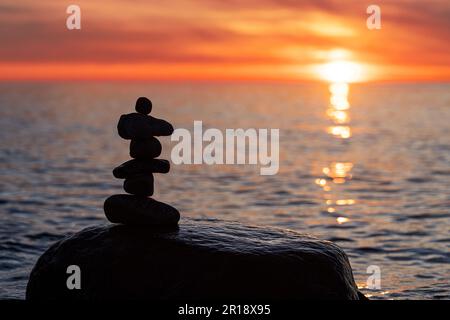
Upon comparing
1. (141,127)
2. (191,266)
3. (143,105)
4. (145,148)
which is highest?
(143,105)

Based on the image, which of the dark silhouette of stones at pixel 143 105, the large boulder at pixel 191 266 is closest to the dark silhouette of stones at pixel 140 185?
the large boulder at pixel 191 266

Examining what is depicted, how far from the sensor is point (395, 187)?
3828 cm

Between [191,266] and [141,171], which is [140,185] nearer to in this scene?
[141,171]

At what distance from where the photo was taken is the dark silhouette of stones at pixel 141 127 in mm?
13664

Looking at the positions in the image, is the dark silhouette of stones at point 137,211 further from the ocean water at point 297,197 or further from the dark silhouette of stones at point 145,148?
the ocean water at point 297,197

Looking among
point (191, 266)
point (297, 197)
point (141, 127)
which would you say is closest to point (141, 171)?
point (141, 127)

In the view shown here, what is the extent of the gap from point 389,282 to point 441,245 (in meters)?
5.49

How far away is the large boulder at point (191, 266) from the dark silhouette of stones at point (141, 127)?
191 cm

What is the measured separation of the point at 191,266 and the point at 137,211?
76.9 inches

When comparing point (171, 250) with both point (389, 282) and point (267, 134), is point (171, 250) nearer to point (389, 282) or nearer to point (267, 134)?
point (389, 282)

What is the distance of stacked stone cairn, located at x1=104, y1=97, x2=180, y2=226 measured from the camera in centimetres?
1370

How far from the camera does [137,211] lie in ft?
45.2
